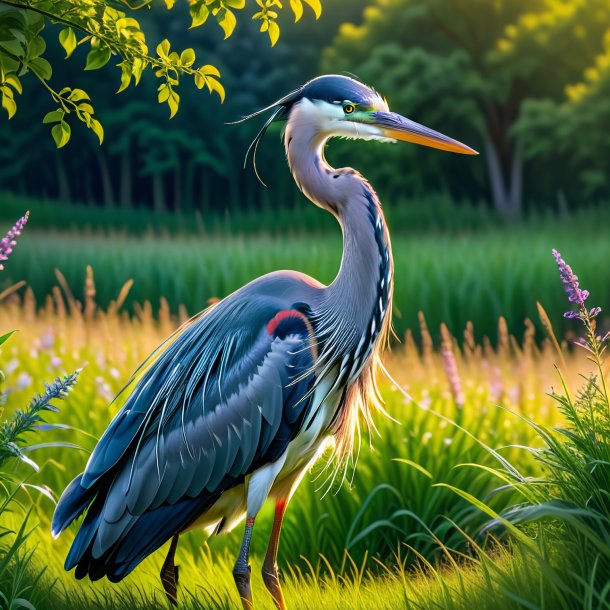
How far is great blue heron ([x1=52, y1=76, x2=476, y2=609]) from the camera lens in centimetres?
358

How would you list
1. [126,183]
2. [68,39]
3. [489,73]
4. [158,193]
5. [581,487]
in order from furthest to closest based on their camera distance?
[158,193] < [126,183] < [489,73] < [68,39] < [581,487]

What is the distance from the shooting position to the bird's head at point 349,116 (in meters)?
3.82

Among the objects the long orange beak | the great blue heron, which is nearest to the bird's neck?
the great blue heron

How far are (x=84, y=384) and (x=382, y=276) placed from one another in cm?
319

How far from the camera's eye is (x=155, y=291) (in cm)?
1328

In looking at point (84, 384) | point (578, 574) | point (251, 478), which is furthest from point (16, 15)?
point (84, 384)

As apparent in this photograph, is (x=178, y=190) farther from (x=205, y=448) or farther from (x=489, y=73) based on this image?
(x=205, y=448)

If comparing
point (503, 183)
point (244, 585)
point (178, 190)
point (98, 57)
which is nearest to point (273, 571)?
point (244, 585)

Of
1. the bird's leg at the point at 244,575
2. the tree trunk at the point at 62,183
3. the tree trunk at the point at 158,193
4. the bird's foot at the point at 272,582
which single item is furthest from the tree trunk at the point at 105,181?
the bird's leg at the point at 244,575

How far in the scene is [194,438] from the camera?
11.9 ft

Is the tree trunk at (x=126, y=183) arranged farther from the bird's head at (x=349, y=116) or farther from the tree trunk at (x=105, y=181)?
the bird's head at (x=349, y=116)

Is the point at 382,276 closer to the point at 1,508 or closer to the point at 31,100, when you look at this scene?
the point at 1,508

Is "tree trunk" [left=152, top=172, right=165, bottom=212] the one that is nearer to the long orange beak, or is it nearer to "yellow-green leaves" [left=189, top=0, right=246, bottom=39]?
the long orange beak

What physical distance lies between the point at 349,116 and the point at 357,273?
680 millimetres
